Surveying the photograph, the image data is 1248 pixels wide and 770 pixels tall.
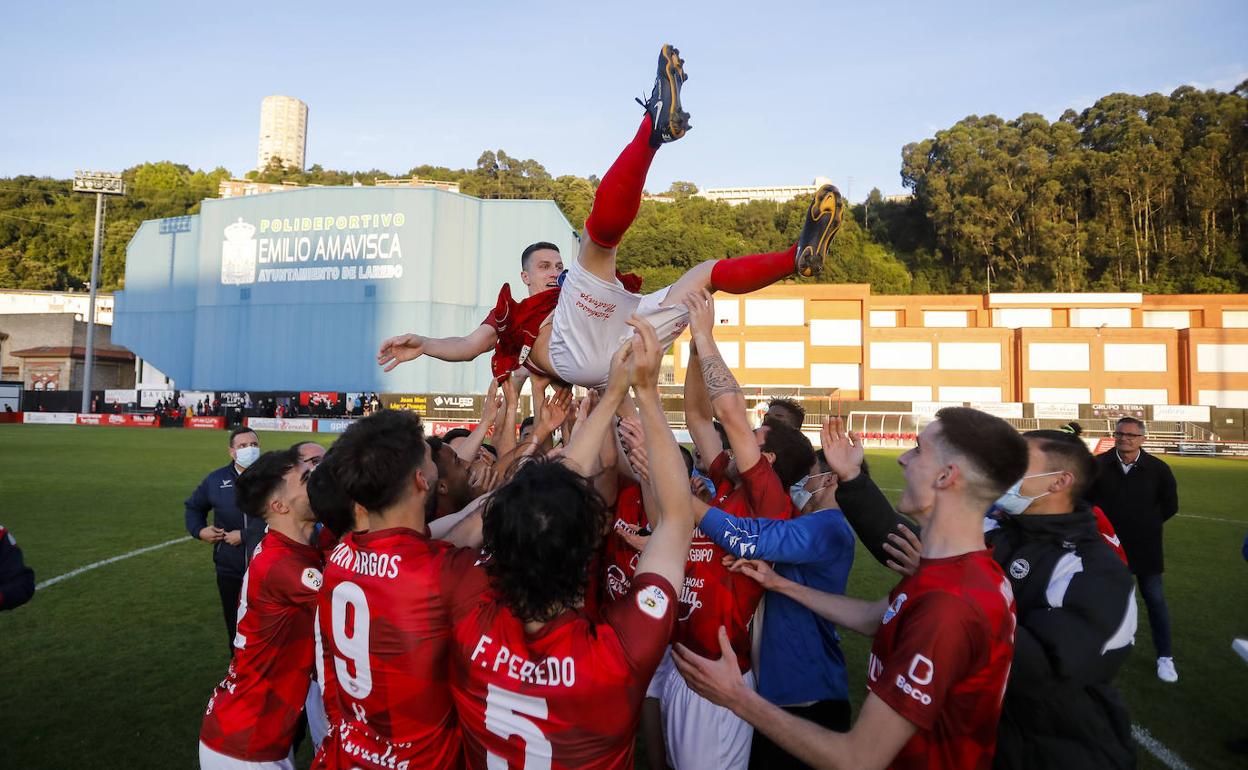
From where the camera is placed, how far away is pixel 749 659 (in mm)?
3547

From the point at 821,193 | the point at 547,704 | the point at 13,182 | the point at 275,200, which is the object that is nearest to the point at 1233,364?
the point at 821,193

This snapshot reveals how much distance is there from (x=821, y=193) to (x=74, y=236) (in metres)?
83.7

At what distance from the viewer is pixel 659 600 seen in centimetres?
210

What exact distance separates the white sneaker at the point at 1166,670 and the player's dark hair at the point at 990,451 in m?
5.52

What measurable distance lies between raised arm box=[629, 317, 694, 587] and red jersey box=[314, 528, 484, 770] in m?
0.71

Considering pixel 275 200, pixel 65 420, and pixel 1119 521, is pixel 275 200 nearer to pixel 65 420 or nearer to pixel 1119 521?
pixel 65 420

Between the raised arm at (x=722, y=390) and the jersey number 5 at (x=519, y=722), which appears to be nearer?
the jersey number 5 at (x=519, y=722)

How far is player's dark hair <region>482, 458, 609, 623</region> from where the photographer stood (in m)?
1.98

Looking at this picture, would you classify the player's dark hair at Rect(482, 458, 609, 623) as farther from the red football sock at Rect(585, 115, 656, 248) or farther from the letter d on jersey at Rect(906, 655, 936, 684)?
the red football sock at Rect(585, 115, 656, 248)

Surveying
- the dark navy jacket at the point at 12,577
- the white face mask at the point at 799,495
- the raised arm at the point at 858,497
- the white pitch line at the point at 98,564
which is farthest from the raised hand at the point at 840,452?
the white pitch line at the point at 98,564

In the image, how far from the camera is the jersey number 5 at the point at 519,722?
2.04m

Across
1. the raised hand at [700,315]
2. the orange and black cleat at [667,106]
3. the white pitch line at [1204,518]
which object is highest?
the orange and black cleat at [667,106]

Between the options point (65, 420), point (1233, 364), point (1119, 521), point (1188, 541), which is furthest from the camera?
point (1233, 364)

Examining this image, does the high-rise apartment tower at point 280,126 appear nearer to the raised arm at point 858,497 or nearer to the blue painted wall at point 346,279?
the blue painted wall at point 346,279
